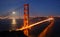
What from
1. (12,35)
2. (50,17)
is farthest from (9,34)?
(50,17)

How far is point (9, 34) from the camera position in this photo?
16.1m

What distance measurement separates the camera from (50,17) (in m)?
20.0

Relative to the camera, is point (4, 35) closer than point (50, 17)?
Yes

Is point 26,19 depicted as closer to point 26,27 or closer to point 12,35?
point 26,27

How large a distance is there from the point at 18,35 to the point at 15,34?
448mm

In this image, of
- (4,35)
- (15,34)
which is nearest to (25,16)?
(15,34)

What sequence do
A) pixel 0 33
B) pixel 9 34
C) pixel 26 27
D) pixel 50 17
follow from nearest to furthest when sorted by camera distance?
pixel 0 33 → pixel 9 34 → pixel 50 17 → pixel 26 27

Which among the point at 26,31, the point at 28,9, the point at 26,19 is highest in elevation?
the point at 28,9

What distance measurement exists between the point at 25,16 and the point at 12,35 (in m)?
5.45

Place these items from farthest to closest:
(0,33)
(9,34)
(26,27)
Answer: (26,27)
(9,34)
(0,33)

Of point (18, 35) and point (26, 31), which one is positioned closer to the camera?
point (18, 35)

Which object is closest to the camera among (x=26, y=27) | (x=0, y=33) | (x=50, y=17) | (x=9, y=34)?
(x=0, y=33)

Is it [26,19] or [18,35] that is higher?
[26,19]

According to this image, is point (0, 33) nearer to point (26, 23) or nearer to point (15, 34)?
point (15, 34)
